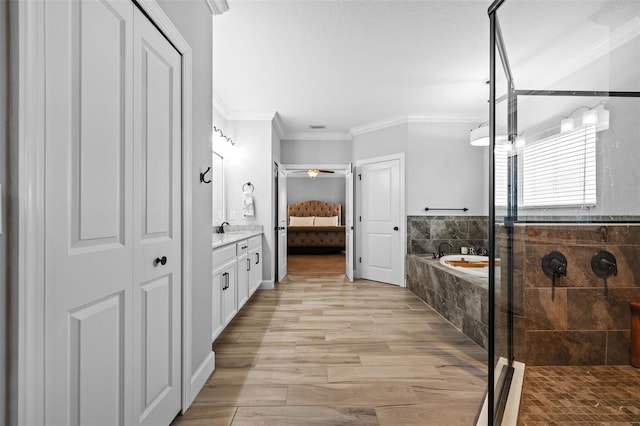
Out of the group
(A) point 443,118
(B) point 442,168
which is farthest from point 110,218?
(A) point 443,118

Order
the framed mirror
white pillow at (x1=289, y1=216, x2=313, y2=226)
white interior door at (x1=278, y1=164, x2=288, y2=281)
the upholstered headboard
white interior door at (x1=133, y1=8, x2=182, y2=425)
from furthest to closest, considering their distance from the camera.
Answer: the upholstered headboard → white pillow at (x1=289, y1=216, x2=313, y2=226) → white interior door at (x1=278, y1=164, x2=288, y2=281) → the framed mirror → white interior door at (x1=133, y1=8, x2=182, y2=425)

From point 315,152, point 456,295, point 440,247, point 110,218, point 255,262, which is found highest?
point 315,152

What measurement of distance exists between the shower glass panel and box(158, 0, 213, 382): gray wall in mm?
1556

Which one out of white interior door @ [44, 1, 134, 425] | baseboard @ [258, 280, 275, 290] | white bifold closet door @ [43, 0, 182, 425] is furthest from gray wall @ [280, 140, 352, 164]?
white interior door @ [44, 1, 134, 425]

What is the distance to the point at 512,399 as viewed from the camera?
157 cm

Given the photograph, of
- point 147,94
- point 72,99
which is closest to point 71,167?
point 72,99

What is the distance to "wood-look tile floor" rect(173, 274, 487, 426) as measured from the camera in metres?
1.70

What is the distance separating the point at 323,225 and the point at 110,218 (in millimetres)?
8401

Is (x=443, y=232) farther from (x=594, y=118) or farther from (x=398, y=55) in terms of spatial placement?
(x=594, y=118)

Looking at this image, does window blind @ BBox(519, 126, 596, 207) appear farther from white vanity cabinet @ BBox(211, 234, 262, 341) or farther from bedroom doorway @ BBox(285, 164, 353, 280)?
bedroom doorway @ BBox(285, 164, 353, 280)

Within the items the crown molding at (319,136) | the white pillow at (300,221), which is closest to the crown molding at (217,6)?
the crown molding at (319,136)

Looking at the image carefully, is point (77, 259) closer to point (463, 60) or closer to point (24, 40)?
point (24, 40)

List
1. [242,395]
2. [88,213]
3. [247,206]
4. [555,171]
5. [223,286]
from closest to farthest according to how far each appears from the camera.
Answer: [88,213]
[555,171]
[242,395]
[223,286]
[247,206]

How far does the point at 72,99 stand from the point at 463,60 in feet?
10.2
